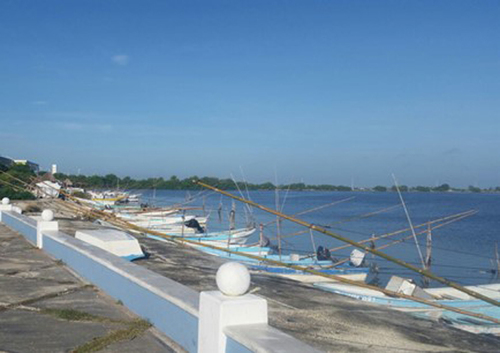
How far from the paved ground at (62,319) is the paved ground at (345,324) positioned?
6.05 feet

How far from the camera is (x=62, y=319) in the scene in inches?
277

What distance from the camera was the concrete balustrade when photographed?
182 inches

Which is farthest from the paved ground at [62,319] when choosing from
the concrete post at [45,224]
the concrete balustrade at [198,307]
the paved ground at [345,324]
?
the concrete post at [45,224]

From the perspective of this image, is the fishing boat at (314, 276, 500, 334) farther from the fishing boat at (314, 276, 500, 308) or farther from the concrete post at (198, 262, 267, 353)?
the concrete post at (198, 262, 267, 353)

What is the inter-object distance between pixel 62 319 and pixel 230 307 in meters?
3.15

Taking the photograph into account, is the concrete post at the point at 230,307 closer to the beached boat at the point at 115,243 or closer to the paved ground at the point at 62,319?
the paved ground at the point at 62,319

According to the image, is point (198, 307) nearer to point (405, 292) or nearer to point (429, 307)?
point (405, 292)

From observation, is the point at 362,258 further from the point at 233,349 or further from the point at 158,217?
the point at 233,349

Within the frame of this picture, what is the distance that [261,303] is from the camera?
4.93 meters

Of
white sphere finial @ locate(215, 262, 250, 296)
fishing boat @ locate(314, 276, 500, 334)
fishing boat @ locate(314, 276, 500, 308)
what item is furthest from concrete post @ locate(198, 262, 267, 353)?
fishing boat @ locate(314, 276, 500, 334)

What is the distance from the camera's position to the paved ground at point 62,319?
19.6 feet

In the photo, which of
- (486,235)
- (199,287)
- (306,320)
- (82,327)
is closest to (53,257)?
(199,287)

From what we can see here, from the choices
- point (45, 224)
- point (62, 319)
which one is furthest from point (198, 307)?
point (45, 224)

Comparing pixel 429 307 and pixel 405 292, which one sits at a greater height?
pixel 405 292
